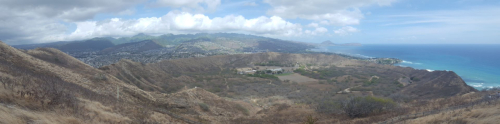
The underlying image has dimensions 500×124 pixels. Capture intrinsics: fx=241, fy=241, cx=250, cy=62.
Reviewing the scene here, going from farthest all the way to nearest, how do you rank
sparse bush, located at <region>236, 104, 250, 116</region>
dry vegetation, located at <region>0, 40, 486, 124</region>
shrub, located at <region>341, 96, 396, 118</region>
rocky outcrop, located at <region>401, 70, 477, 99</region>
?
rocky outcrop, located at <region>401, 70, 477, 99</region>, sparse bush, located at <region>236, 104, 250, 116</region>, shrub, located at <region>341, 96, 396, 118</region>, dry vegetation, located at <region>0, 40, 486, 124</region>

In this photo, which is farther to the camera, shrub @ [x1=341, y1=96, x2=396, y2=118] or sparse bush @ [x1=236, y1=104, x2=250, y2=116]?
sparse bush @ [x1=236, y1=104, x2=250, y2=116]

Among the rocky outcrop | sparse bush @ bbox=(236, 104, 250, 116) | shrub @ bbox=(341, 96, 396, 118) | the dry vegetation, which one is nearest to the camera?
the dry vegetation

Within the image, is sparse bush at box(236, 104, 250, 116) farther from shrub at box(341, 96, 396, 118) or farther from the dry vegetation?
shrub at box(341, 96, 396, 118)

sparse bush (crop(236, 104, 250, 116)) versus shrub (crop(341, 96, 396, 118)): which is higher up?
shrub (crop(341, 96, 396, 118))

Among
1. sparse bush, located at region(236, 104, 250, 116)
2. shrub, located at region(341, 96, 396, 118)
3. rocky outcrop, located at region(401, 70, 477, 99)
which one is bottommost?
sparse bush, located at region(236, 104, 250, 116)

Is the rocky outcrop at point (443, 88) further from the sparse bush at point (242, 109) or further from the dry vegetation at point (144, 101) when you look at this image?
the sparse bush at point (242, 109)

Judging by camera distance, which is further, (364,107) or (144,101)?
(144,101)

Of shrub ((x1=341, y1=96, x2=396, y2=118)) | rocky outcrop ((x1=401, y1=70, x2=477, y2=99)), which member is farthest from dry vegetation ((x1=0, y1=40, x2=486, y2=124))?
rocky outcrop ((x1=401, y1=70, x2=477, y2=99))

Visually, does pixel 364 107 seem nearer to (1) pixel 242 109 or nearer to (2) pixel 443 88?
(1) pixel 242 109

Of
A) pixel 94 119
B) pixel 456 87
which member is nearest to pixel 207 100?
pixel 94 119

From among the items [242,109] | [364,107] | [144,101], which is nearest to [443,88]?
[364,107]

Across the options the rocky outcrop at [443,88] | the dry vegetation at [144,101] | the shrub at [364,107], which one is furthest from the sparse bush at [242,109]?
the rocky outcrop at [443,88]

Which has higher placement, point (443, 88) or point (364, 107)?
point (364, 107)
